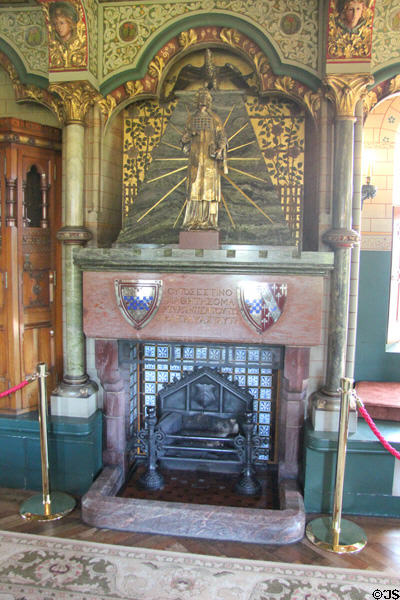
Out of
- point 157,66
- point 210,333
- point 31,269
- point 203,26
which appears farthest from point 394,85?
point 31,269

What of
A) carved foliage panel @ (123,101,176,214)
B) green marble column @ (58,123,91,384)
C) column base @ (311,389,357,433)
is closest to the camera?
column base @ (311,389,357,433)

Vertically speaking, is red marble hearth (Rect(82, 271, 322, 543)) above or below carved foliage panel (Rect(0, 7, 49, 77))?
below

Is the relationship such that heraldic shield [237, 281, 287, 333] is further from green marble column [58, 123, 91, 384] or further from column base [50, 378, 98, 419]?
column base [50, 378, 98, 419]

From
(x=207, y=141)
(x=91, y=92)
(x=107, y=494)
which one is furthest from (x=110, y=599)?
(x=91, y=92)

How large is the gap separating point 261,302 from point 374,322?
5.38ft

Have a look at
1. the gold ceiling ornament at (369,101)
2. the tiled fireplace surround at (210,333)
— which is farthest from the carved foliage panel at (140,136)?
the gold ceiling ornament at (369,101)

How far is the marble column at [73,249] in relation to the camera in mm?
4121

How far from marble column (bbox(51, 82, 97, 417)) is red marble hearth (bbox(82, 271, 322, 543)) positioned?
0.21m

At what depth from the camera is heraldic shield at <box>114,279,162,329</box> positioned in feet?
12.8

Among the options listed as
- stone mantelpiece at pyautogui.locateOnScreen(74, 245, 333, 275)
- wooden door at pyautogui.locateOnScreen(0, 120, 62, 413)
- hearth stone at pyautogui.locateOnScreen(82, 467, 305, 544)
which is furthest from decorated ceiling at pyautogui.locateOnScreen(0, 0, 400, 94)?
hearth stone at pyautogui.locateOnScreen(82, 467, 305, 544)

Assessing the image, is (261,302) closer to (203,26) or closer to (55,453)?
(55,453)

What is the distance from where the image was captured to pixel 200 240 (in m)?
3.98

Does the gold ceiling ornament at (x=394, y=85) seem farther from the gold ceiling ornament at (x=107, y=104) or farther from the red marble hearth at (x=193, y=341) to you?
the gold ceiling ornament at (x=107, y=104)

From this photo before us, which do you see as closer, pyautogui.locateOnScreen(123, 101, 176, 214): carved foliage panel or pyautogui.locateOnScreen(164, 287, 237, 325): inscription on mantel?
pyautogui.locateOnScreen(164, 287, 237, 325): inscription on mantel
